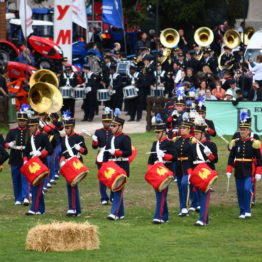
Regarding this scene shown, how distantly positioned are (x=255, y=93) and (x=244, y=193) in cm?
1421

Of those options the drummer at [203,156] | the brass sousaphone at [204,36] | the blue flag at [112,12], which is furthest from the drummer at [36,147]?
the brass sousaphone at [204,36]

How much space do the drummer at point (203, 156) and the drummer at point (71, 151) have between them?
229 cm

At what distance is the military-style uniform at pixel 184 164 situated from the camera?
22875 mm

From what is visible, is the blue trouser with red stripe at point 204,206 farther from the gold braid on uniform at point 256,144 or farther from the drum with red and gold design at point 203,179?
the gold braid on uniform at point 256,144

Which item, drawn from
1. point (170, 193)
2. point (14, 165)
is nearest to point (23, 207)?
point (14, 165)

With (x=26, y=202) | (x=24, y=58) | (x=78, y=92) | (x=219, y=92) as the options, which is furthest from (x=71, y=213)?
(x=24, y=58)

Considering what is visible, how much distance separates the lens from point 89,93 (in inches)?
1539

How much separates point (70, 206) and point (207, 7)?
30.0 m

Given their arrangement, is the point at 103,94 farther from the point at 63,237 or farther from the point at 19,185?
the point at 63,237

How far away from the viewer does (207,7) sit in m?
51.9

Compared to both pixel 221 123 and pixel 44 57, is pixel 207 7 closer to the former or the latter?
pixel 44 57

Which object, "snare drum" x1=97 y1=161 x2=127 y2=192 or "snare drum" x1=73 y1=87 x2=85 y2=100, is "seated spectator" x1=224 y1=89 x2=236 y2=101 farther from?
"snare drum" x1=97 y1=161 x2=127 y2=192

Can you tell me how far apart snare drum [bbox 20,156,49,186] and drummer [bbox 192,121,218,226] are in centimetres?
284

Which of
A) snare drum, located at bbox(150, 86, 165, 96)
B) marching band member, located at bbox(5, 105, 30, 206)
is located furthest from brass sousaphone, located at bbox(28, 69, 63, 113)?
snare drum, located at bbox(150, 86, 165, 96)
